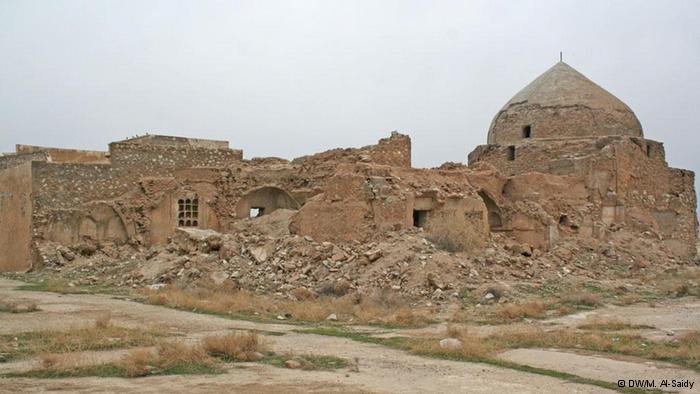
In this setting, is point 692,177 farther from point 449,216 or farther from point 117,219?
point 117,219

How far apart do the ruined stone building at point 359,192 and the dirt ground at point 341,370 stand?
573cm

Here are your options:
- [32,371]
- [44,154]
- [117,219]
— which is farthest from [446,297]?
[44,154]

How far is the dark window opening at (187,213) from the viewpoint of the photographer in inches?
790

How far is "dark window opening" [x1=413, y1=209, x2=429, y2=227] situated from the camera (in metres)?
17.8

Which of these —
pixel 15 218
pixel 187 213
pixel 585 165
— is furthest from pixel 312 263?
pixel 585 165

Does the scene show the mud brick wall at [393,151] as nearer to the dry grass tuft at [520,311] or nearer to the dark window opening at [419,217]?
the dark window opening at [419,217]

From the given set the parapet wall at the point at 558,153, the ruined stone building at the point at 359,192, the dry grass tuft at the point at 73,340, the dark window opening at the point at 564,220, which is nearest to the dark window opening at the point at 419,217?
the ruined stone building at the point at 359,192

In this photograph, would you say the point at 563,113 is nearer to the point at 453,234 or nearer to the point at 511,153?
the point at 511,153

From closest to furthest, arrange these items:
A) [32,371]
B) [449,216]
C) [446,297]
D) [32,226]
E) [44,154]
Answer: [32,371] < [446,297] < [449,216] < [32,226] < [44,154]

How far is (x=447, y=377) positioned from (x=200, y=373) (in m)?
2.58

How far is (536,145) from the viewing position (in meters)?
24.1

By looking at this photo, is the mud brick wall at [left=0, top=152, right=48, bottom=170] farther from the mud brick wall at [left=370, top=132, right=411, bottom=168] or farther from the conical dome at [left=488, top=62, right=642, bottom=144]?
the conical dome at [left=488, top=62, right=642, bottom=144]

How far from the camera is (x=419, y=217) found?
17891mm

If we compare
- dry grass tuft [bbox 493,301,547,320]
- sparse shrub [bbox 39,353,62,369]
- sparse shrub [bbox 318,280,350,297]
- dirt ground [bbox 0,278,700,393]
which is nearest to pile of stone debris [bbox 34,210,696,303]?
sparse shrub [bbox 318,280,350,297]
